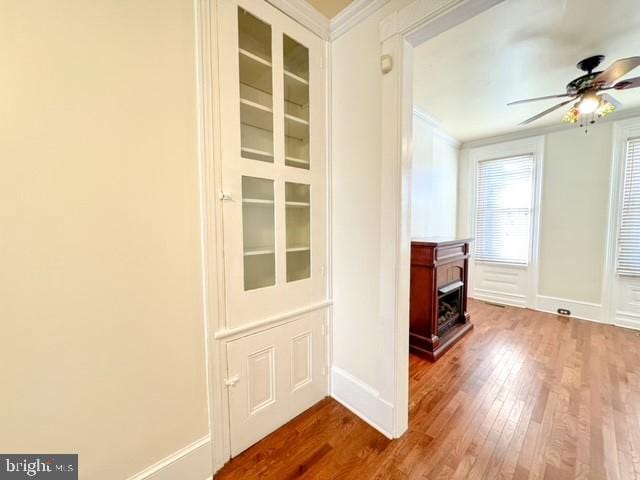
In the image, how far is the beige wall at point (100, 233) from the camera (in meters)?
0.88

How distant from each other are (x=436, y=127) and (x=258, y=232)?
11.4ft

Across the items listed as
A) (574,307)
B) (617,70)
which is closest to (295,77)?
(617,70)

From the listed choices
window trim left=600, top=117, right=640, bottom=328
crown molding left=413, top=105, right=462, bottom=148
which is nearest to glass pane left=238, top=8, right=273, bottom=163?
crown molding left=413, top=105, right=462, bottom=148

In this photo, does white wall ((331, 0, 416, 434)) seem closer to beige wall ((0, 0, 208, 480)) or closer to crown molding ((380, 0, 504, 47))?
crown molding ((380, 0, 504, 47))

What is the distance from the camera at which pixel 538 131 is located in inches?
148

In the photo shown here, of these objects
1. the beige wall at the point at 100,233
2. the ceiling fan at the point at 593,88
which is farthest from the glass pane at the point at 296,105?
the ceiling fan at the point at 593,88

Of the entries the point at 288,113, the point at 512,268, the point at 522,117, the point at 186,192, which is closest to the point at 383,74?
the point at 288,113

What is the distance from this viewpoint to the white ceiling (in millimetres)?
1674

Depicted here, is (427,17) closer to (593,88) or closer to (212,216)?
(212,216)

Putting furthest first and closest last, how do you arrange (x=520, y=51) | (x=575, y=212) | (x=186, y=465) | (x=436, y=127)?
(x=436, y=127)
(x=575, y=212)
(x=520, y=51)
(x=186, y=465)

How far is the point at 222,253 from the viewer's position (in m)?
1.34

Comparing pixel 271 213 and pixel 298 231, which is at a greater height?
pixel 271 213

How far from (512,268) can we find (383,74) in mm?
4063

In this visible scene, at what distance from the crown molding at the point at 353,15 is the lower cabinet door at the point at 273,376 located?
198cm
